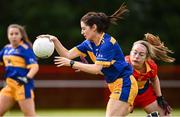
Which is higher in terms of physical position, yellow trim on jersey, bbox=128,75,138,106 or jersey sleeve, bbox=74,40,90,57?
jersey sleeve, bbox=74,40,90,57

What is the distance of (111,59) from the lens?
893 centimetres

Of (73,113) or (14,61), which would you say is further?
(73,113)

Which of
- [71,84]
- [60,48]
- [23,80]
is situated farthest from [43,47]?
[71,84]

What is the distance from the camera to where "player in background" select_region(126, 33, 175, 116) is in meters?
9.89

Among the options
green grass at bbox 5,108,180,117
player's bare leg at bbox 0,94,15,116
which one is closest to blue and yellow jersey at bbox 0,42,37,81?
player's bare leg at bbox 0,94,15,116

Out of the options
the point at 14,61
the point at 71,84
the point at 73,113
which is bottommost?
the point at 73,113

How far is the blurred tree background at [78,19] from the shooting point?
23016 mm

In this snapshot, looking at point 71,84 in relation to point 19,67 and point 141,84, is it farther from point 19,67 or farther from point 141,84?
point 141,84

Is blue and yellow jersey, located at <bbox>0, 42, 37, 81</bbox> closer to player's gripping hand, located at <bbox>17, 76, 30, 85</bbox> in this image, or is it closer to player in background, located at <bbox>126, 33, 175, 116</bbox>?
player's gripping hand, located at <bbox>17, 76, 30, 85</bbox>

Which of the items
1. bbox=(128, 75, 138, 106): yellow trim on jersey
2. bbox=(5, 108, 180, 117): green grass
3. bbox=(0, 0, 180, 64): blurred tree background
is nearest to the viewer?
bbox=(128, 75, 138, 106): yellow trim on jersey

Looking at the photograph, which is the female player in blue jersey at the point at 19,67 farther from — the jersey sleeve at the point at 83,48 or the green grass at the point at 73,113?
the green grass at the point at 73,113

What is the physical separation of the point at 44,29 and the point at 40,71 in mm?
5102

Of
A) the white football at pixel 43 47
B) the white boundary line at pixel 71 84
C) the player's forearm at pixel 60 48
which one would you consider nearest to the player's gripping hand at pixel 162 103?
the player's forearm at pixel 60 48

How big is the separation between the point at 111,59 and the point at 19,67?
10.9 ft
